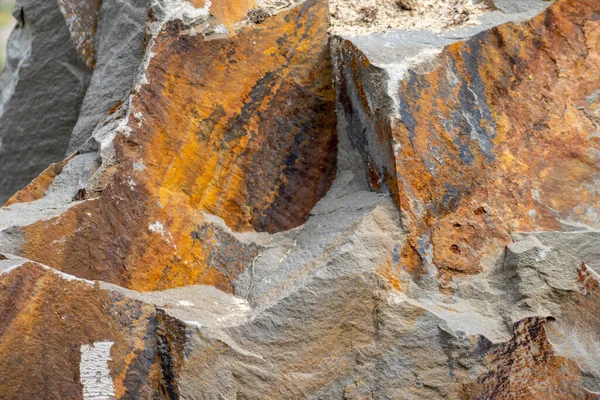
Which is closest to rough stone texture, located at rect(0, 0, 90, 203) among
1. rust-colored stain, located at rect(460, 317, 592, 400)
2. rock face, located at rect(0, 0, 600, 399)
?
rock face, located at rect(0, 0, 600, 399)

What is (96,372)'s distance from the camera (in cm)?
247

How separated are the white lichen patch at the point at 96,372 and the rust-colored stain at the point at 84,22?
1.87 meters

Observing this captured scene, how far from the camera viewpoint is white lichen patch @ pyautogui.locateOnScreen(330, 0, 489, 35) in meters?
3.19

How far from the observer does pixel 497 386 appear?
8.54 ft

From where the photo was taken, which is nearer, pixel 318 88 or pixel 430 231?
pixel 430 231

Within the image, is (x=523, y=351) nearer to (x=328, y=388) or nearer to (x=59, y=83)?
(x=328, y=388)

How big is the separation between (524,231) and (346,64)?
1.04 meters

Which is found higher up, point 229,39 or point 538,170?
point 229,39

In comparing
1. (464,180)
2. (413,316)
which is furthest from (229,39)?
(413,316)

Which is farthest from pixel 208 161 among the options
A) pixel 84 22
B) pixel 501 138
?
pixel 84 22

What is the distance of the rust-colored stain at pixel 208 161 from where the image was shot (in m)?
2.74

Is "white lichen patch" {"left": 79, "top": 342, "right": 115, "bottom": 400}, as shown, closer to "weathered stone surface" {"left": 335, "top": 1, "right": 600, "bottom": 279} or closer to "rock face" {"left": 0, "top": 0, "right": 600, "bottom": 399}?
"rock face" {"left": 0, "top": 0, "right": 600, "bottom": 399}

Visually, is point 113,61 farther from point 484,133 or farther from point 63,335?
point 484,133

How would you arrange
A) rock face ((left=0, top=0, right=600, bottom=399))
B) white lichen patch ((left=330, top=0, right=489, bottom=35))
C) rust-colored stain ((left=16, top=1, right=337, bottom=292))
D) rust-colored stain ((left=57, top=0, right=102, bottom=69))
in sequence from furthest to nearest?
rust-colored stain ((left=57, top=0, right=102, bottom=69)) → white lichen patch ((left=330, top=0, right=489, bottom=35)) → rust-colored stain ((left=16, top=1, right=337, bottom=292)) → rock face ((left=0, top=0, right=600, bottom=399))
